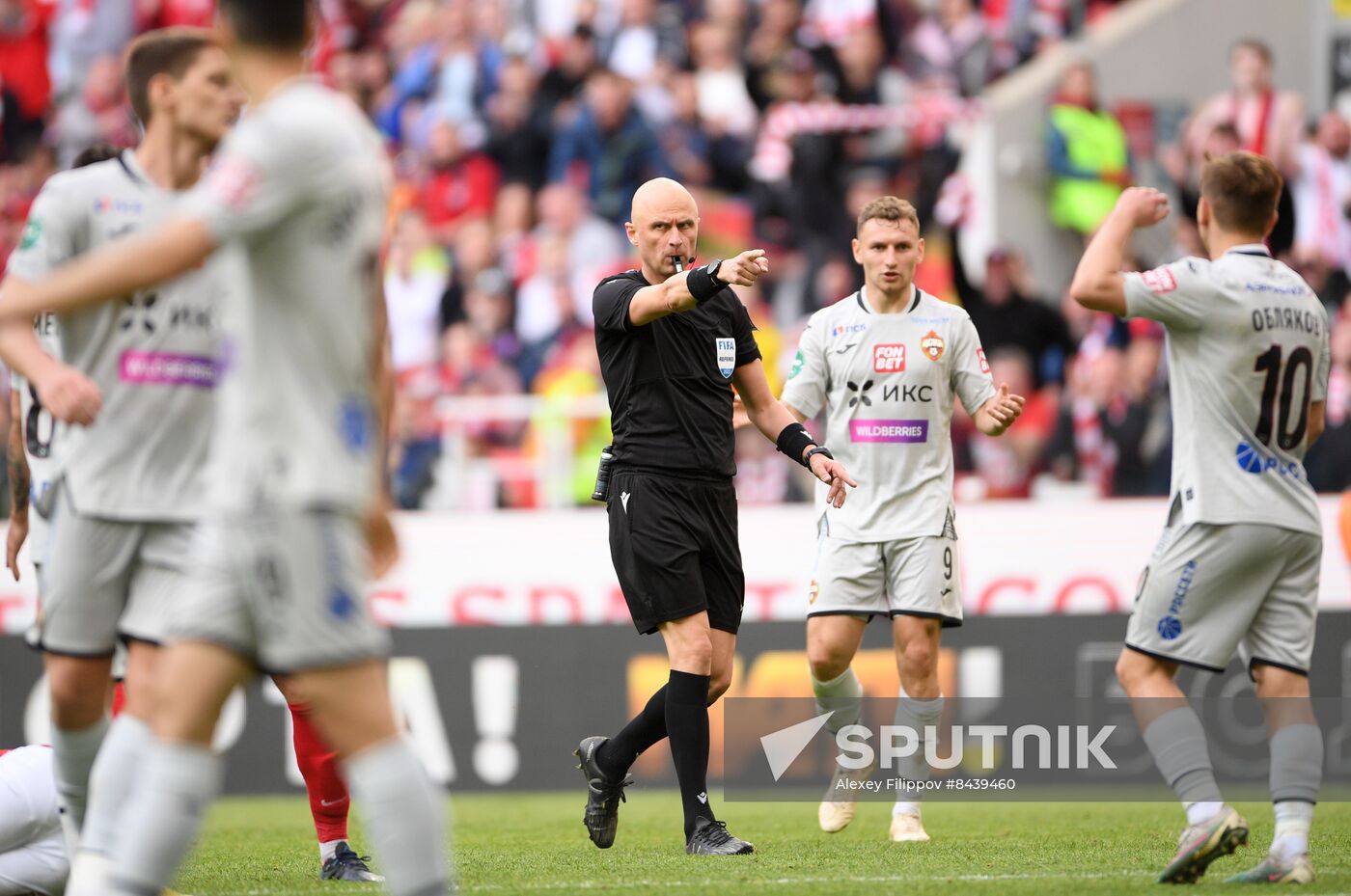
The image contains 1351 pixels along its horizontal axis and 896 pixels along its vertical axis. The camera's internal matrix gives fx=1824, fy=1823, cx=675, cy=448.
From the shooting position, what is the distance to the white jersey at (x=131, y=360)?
519 cm

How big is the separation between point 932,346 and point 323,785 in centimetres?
358

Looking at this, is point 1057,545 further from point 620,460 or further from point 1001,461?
point 620,460

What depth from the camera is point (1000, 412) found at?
7.80 meters

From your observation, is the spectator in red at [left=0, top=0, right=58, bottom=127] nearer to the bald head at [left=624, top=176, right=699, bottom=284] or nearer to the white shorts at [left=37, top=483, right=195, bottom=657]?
the bald head at [left=624, top=176, right=699, bottom=284]

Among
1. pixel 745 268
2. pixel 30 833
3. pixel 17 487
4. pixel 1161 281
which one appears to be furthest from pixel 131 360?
pixel 1161 281

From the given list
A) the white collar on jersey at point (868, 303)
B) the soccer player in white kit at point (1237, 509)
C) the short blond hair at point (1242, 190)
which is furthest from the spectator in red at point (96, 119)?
the soccer player in white kit at point (1237, 509)

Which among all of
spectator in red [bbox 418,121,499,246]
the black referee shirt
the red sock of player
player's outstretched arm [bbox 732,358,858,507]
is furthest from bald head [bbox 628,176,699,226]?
spectator in red [bbox 418,121,499,246]

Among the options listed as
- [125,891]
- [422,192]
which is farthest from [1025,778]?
[422,192]

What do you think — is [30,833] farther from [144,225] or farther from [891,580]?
[891,580]

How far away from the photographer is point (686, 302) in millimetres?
6773

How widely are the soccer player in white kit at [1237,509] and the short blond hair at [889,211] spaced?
7.95ft

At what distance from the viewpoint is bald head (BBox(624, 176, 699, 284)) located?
7.45 metres

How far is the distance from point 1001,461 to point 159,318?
9405 millimetres

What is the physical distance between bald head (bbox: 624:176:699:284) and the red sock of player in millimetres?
2341
